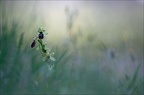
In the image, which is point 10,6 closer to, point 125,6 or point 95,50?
point 95,50

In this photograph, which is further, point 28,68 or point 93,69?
point 93,69

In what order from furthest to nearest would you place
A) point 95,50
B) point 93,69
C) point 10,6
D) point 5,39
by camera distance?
point 95,50 → point 93,69 → point 10,6 → point 5,39

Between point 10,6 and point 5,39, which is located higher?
point 10,6

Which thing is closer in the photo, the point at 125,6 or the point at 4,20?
the point at 4,20

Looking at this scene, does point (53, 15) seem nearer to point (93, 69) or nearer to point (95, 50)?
point (95, 50)

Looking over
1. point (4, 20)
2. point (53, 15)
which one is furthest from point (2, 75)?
point (53, 15)

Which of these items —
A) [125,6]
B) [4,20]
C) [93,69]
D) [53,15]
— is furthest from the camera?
[125,6]

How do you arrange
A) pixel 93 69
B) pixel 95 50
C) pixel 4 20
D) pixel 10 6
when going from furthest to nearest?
pixel 95 50, pixel 93 69, pixel 10 6, pixel 4 20

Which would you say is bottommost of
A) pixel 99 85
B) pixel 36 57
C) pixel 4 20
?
pixel 99 85

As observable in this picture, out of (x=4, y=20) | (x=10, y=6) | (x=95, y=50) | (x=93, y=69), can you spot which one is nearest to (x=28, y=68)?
(x=4, y=20)
